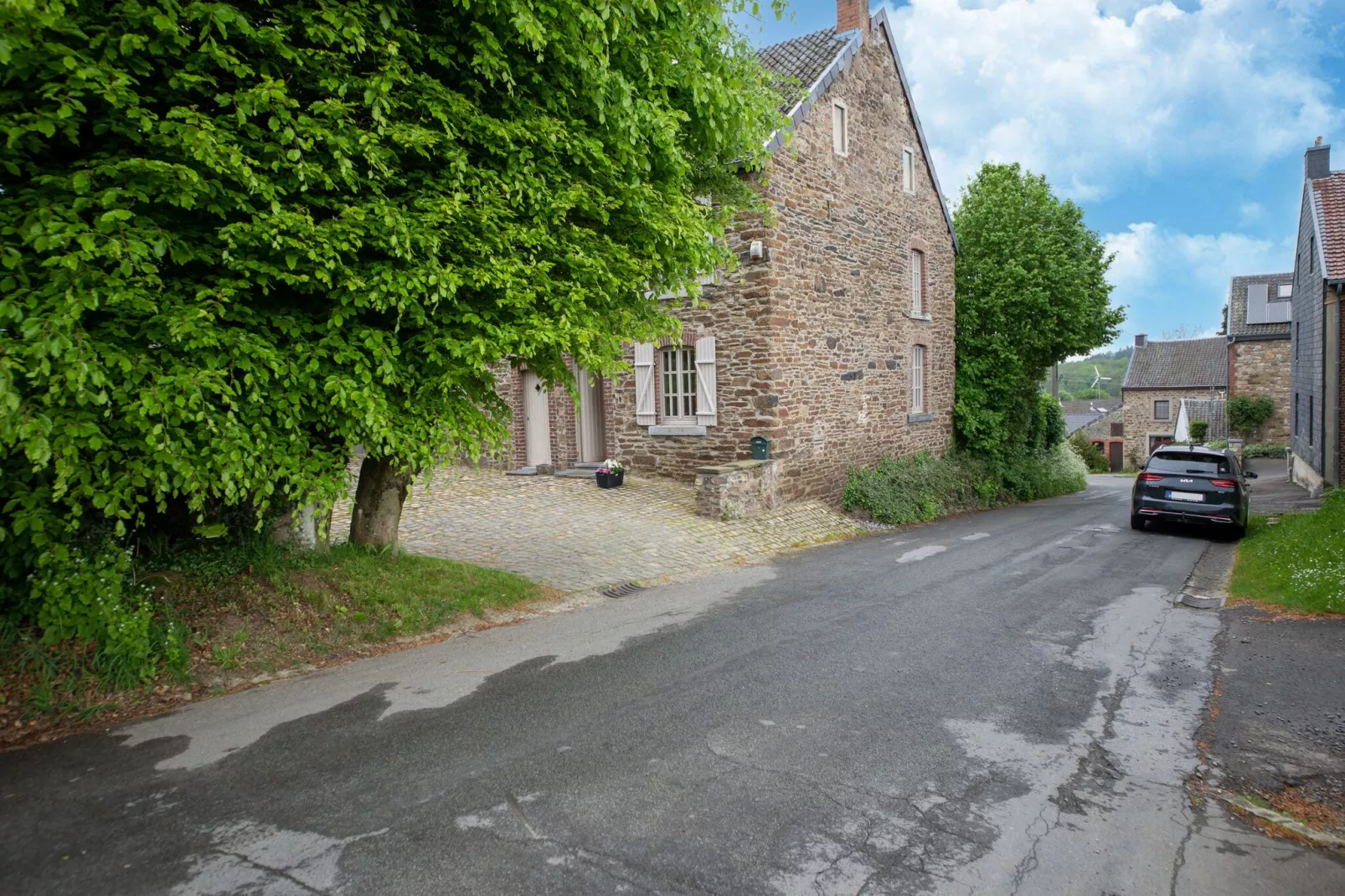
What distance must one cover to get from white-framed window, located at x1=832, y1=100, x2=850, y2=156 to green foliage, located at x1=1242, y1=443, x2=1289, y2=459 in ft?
103

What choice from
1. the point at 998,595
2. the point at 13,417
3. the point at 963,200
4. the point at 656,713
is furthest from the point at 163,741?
the point at 963,200

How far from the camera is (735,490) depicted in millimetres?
13148

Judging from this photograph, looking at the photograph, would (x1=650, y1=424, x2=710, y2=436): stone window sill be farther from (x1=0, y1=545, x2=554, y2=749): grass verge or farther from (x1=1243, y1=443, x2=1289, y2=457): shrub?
(x1=1243, y1=443, x2=1289, y2=457): shrub

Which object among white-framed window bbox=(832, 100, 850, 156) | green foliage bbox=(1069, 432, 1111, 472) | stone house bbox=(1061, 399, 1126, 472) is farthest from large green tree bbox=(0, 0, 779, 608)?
stone house bbox=(1061, 399, 1126, 472)

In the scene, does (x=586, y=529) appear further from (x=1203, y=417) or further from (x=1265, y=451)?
(x=1203, y=417)

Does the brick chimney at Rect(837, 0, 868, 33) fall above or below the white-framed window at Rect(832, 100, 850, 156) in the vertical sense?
above

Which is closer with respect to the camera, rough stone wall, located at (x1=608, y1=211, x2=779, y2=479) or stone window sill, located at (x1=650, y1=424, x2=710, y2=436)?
rough stone wall, located at (x1=608, y1=211, x2=779, y2=479)

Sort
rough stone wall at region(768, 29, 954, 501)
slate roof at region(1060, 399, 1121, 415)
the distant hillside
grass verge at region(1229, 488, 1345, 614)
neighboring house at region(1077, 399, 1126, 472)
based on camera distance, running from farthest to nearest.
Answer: the distant hillside < slate roof at region(1060, 399, 1121, 415) < neighboring house at region(1077, 399, 1126, 472) < rough stone wall at region(768, 29, 954, 501) < grass verge at region(1229, 488, 1345, 614)

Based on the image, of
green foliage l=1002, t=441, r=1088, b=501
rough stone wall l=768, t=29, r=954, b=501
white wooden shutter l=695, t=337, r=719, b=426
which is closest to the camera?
rough stone wall l=768, t=29, r=954, b=501

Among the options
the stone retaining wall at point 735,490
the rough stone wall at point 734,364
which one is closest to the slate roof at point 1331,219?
the rough stone wall at point 734,364

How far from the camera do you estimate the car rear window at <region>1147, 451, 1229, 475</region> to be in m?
13.3

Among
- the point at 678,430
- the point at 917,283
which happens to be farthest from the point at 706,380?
the point at 917,283

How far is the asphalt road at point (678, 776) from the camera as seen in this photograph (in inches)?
135

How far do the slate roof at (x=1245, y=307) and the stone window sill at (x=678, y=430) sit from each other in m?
36.1
